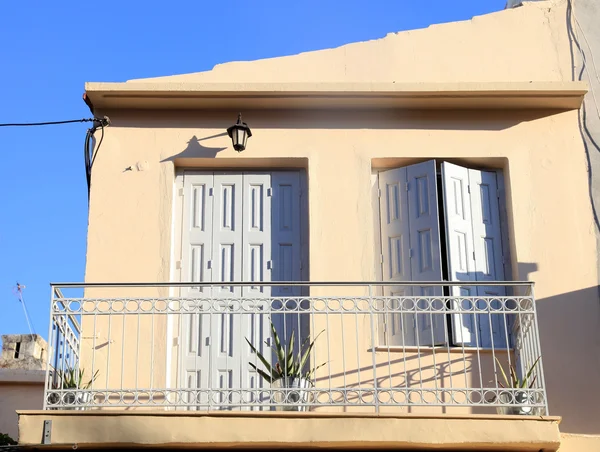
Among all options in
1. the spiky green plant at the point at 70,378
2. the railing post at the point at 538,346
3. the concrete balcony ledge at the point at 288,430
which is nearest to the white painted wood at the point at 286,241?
the concrete balcony ledge at the point at 288,430

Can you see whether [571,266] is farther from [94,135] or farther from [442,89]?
[94,135]

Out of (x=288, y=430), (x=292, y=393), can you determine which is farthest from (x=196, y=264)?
(x=288, y=430)

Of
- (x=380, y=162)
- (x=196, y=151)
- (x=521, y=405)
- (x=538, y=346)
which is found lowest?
(x=521, y=405)

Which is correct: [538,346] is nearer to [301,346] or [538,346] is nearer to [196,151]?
[301,346]

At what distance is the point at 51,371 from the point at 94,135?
2845 mm

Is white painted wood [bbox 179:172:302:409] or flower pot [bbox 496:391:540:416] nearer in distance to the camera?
flower pot [bbox 496:391:540:416]

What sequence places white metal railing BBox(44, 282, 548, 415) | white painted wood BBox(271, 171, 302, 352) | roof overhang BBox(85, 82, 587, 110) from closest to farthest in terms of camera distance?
white metal railing BBox(44, 282, 548, 415) → white painted wood BBox(271, 171, 302, 352) → roof overhang BBox(85, 82, 587, 110)

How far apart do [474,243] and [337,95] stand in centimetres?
219

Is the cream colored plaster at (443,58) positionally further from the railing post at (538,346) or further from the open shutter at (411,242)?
the railing post at (538,346)

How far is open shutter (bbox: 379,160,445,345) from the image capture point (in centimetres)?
1050

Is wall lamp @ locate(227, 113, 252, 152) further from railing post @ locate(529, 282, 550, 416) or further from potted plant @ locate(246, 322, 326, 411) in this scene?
railing post @ locate(529, 282, 550, 416)

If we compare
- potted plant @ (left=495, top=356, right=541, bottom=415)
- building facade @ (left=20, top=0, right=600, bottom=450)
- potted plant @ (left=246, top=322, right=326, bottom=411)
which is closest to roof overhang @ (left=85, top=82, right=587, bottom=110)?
building facade @ (left=20, top=0, right=600, bottom=450)

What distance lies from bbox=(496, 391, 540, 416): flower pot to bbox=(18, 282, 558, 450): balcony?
174 millimetres

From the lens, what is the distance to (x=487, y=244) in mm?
10891
